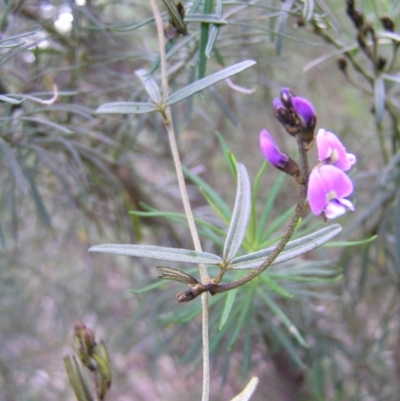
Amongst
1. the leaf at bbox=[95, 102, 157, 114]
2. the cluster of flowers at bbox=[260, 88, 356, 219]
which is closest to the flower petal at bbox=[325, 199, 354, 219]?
the cluster of flowers at bbox=[260, 88, 356, 219]

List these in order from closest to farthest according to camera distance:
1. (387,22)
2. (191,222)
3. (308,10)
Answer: (191,222), (308,10), (387,22)

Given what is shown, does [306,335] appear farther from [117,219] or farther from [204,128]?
[204,128]

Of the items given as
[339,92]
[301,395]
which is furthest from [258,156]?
[301,395]

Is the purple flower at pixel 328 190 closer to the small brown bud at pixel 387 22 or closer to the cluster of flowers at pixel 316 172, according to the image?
the cluster of flowers at pixel 316 172

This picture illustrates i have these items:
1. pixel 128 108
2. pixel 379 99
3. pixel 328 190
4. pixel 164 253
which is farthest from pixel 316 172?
pixel 379 99

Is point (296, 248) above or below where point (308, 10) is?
below

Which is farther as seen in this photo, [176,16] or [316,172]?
[176,16]

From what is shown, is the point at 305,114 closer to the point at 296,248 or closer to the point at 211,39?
the point at 296,248
